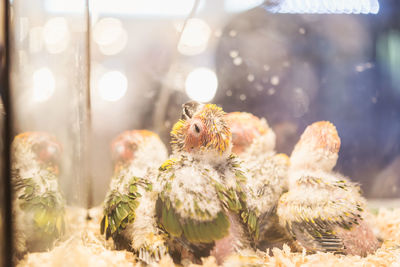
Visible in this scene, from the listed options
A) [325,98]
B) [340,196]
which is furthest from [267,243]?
[325,98]

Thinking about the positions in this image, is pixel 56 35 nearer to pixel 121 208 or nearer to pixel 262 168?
pixel 121 208

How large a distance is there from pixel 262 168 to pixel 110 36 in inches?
17.7

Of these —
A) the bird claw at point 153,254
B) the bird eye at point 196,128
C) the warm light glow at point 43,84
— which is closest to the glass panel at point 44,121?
the warm light glow at point 43,84

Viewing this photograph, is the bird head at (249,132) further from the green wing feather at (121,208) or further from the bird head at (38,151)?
the bird head at (38,151)

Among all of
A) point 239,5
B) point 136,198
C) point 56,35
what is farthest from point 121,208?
point 239,5

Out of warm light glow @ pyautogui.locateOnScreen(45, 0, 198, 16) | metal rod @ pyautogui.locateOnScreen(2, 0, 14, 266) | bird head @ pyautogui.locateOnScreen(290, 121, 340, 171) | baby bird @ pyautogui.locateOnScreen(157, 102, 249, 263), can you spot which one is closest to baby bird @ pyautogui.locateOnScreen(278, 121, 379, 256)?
bird head @ pyautogui.locateOnScreen(290, 121, 340, 171)

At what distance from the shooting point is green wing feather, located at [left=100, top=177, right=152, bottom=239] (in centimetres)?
66

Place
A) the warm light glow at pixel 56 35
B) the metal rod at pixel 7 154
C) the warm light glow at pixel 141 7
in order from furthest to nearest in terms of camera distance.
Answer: the warm light glow at pixel 141 7
the warm light glow at pixel 56 35
the metal rod at pixel 7 154

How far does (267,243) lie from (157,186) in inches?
10.3

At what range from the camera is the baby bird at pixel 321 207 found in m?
0.68

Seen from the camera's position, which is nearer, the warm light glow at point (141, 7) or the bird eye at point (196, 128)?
the bird eye at point (196, 128)

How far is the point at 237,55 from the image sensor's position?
29.9 inches

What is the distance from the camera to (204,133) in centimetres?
60

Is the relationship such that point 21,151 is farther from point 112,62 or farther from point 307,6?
point 307,6
